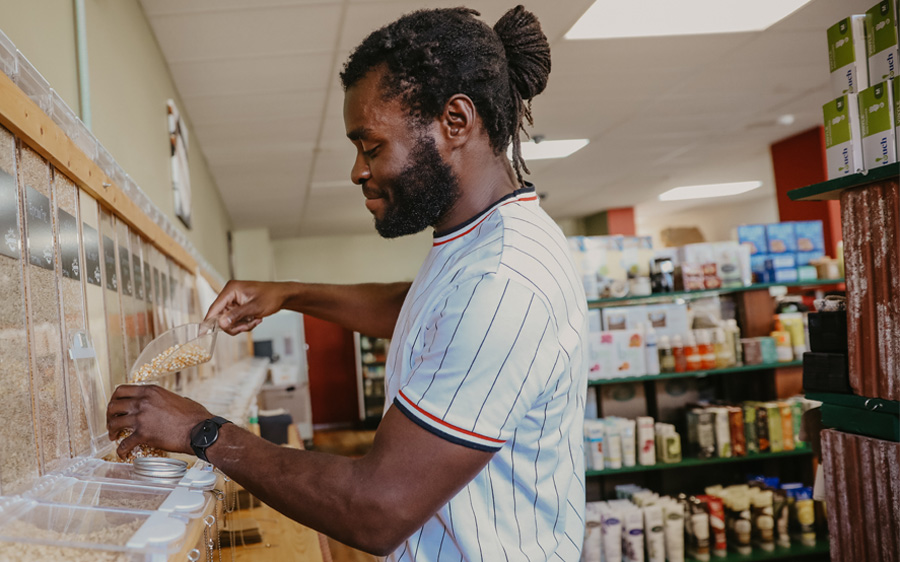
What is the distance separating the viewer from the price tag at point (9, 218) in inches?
39.0

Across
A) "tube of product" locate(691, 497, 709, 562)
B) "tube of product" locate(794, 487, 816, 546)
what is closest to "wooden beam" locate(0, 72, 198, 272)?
"tube of product" locate(691, 497, 709, 562)

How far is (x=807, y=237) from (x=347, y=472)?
13.7 feet

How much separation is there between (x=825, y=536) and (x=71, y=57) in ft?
14.1

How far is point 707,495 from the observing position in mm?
3945

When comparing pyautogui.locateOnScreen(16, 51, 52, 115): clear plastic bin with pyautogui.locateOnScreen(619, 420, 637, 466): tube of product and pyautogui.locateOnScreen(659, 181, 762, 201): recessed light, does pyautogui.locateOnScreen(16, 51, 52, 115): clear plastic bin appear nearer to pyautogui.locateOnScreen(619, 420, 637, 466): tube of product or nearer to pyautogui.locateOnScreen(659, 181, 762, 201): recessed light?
pyautogui.locateOnScreen(619, 420, 637, 466): tube of product

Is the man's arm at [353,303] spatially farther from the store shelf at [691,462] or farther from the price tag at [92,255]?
the store shelf at [691,462]

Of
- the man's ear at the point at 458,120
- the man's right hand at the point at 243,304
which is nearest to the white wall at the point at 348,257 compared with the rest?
the man's right hand at the point at 243,304

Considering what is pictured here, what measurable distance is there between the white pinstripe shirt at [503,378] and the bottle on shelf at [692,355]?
2984mm

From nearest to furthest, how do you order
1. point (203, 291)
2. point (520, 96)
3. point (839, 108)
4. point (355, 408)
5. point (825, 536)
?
point (520, 96) → point (839, 108) → point (203, 291) → point (825, 536) → point (355, 408)

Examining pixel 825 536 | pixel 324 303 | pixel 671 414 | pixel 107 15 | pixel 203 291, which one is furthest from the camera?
pixel 671 414

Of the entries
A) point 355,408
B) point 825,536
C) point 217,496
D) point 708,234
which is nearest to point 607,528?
point 825,536

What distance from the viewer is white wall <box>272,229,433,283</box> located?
456 inches

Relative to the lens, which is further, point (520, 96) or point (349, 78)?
point (520, 96)

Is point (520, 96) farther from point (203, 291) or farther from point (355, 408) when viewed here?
point (355, 408)
